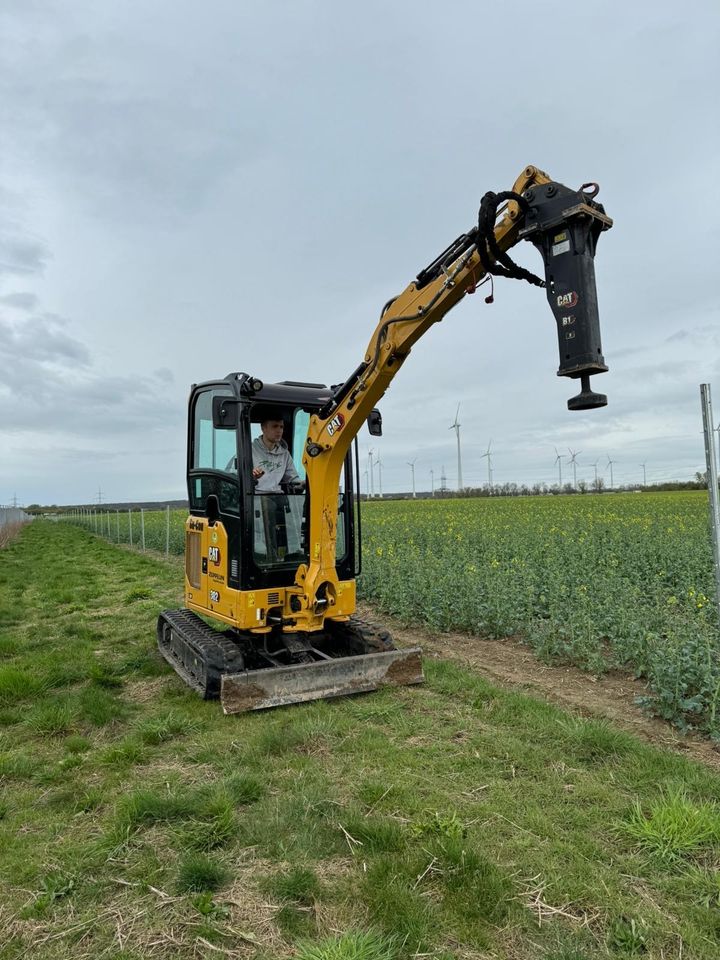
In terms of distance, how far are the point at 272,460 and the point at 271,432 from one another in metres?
0.31

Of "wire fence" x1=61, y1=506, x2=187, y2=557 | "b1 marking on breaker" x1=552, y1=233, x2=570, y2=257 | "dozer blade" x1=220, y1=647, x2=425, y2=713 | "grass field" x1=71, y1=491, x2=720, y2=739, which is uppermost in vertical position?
"b1 marking on breaker" x1=552, y1=233, x2=570, y2=257

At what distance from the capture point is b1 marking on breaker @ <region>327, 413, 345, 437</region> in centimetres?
609

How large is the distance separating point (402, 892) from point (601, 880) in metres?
0.99

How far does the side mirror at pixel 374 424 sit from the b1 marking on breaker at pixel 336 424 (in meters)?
0.45

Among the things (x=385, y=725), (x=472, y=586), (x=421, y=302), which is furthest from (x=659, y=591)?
(x=421, y=302)

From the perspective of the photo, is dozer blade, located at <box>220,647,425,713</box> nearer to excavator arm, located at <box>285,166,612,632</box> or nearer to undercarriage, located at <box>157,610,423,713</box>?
undercarriage, located at <box>157,610,423,713</box>

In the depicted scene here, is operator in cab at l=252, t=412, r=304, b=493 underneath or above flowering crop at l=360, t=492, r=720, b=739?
above

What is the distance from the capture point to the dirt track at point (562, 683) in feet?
16.5

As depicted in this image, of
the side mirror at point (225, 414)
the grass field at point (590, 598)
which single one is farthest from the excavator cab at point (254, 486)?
the grass field at point (590, 598)

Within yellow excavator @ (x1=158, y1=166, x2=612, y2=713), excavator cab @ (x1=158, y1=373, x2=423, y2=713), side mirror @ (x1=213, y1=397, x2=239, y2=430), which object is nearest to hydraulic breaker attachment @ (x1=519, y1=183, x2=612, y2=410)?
yellow excavator @ (x1=158, y1=166, x2=612, y2=713)

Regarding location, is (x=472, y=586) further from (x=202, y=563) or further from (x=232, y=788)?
(x=232, y=788)

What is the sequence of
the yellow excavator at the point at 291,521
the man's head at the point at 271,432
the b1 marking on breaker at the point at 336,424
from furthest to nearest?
the man's head at the point at 271,432 < the b1 marking on breaker at the point at 336,424 < the yellow excavator at the point at 291,521

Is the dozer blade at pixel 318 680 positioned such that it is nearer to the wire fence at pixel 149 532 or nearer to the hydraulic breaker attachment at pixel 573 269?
the hydraulic breaker attachment at pixel 573 269

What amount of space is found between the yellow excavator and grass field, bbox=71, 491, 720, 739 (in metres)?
2.07
